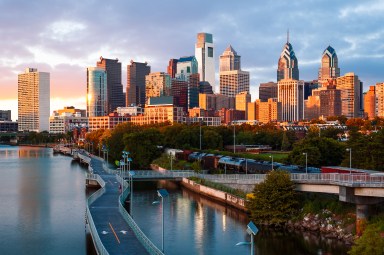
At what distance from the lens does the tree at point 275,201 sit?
53531mm

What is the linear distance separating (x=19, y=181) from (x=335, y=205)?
6551cm

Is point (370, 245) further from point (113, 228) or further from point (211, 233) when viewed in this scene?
point (113, 228)

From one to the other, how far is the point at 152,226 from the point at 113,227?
8.63 m

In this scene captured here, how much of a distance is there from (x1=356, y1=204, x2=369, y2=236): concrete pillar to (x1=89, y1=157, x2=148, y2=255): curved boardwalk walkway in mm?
20402

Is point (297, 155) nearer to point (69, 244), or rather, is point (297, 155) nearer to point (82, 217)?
point (82, 217)

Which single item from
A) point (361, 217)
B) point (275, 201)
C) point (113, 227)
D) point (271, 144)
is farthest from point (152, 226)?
point (271, 144)

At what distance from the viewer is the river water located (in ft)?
152

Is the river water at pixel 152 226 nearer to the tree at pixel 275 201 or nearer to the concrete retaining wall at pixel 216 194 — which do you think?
the concrete retaining wall at pixel 216 194

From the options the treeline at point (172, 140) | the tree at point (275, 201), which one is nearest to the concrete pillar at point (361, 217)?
the tree at point (275, 201)

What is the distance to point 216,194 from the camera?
70.5m

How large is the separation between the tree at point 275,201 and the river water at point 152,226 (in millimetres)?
1822

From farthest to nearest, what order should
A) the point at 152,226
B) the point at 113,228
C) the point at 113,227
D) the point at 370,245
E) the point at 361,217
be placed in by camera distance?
the point at 152,226 → the point at 361,217 → the point at 113,227 → the point at 113,228 → the point at 370,245

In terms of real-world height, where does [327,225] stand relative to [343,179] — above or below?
below

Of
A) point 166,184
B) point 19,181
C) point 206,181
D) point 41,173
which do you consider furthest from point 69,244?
point 41,173
